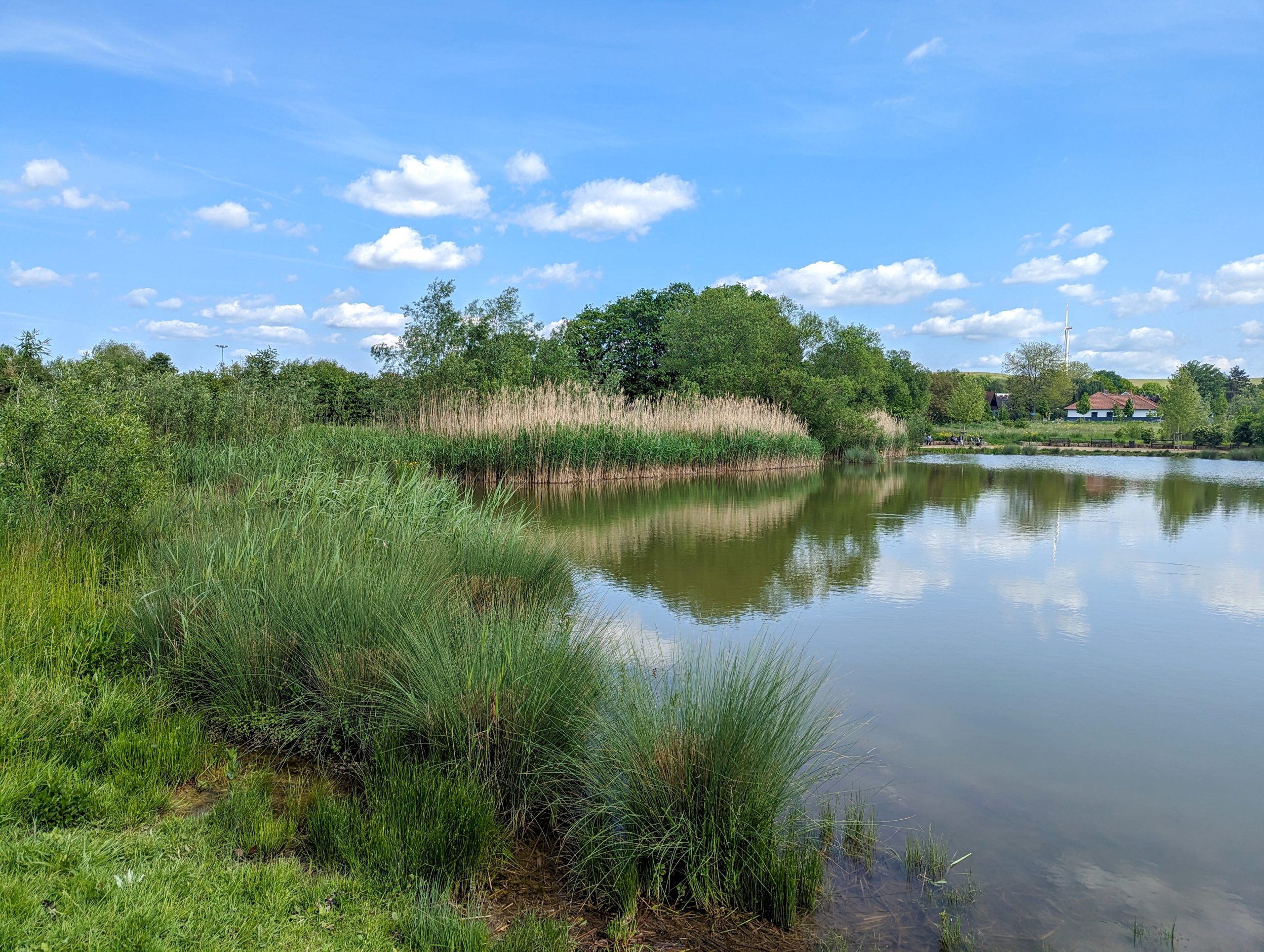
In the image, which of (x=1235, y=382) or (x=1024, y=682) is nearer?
(x=1024, y=682)

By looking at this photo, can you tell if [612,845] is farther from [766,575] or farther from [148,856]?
[766,575]

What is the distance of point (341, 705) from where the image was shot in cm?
373

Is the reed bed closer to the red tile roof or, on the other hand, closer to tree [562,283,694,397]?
tree [562,283,694,397]

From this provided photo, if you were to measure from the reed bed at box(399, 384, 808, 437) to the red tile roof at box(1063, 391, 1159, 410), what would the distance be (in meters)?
87.5

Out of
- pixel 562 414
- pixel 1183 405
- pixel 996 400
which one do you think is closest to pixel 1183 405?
pixel 1183 405

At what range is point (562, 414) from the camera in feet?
64.2

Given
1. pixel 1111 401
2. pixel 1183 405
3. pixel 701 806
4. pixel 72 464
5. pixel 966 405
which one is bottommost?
pixel 701 806

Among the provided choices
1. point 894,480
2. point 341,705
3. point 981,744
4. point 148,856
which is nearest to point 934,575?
point 981,744

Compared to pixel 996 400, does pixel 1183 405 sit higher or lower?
lower

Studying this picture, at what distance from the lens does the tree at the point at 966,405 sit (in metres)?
69.5

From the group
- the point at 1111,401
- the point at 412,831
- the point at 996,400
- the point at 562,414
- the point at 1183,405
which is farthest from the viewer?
the point at 996,400

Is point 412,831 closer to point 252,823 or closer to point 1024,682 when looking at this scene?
point 252,823

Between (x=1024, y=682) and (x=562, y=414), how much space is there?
15.0 meters

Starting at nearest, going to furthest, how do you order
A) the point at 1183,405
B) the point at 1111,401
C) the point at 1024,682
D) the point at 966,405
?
the point at 1024,682
the point at 1183,405
the point at 966,405
the point at 1111,401
